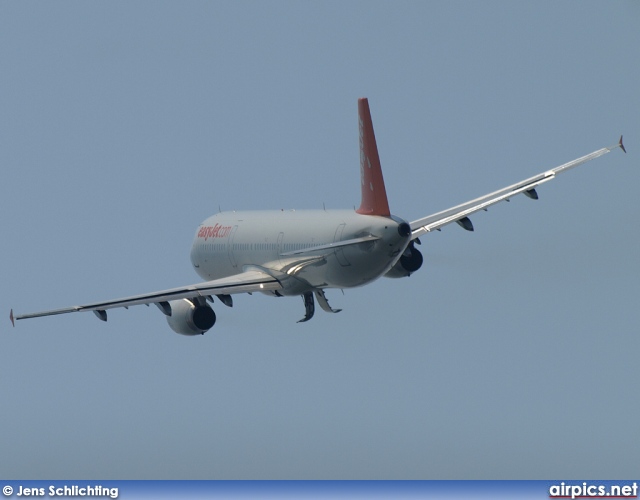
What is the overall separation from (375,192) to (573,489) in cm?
1644

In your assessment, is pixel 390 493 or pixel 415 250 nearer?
pixel 390 493

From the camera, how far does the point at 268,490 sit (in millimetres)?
113000

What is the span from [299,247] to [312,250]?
2.28m

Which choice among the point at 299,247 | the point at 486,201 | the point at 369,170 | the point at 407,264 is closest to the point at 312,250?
the point at 299,247

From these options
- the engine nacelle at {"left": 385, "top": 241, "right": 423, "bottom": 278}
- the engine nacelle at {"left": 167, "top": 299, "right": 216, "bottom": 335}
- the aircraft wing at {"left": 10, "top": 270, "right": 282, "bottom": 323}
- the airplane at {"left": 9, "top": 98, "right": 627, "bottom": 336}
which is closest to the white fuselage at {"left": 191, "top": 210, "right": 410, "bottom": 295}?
the airplane at {"left": 9, "top": 98, "right": 627, "bottom": 336}

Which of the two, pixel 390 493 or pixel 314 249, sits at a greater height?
pixel 314 249

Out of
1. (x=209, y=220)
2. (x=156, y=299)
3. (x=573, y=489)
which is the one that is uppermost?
(x=209, y=220)

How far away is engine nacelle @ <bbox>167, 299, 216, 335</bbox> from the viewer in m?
118

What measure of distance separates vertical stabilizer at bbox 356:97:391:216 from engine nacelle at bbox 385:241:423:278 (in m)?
7.41

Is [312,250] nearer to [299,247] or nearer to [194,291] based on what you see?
[299,247]

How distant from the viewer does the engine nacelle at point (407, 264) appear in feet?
400

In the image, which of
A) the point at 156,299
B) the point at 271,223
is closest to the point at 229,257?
the point at 271,223

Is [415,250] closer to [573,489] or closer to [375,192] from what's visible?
[375,192]

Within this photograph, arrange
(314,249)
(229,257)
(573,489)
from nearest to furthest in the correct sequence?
(573,489) → (314,249) → (229,257)
